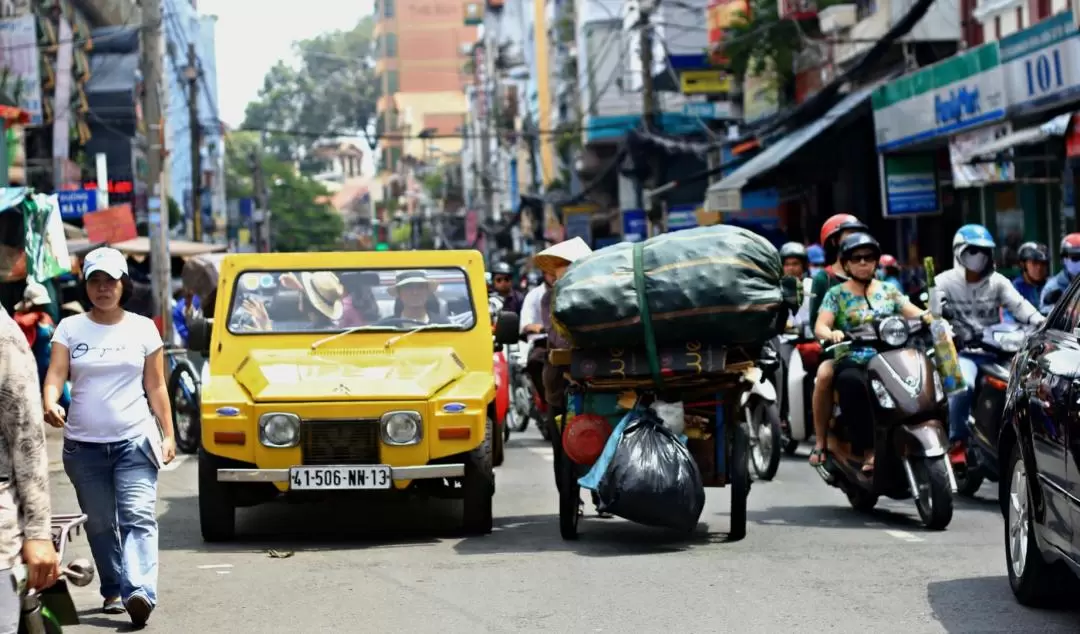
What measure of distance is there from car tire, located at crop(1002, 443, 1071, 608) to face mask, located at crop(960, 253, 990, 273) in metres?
4.02

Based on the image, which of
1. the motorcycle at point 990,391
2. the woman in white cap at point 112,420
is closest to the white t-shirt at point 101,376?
the woman in white cap at point 112,420

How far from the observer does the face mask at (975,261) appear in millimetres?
12062

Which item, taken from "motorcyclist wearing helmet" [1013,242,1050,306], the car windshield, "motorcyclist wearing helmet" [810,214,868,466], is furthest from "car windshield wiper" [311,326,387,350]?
"motorcyclist wearing helmet" [1013,242,1050,306]

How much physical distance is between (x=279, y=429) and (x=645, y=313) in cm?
217

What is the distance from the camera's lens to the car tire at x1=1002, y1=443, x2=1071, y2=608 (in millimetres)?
7734

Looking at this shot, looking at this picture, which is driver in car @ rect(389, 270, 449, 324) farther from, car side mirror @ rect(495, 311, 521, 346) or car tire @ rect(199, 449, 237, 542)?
car tire @ rect(199, 449, 237, 542)

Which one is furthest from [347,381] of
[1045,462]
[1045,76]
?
[1045,76]

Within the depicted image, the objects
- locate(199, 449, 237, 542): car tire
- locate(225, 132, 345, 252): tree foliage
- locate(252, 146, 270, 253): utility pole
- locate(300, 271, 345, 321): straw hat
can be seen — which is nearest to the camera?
locate(199, 449, 237, 542): car tire

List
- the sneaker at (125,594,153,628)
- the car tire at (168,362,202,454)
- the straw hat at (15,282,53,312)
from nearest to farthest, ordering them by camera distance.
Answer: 1. the sneaker at (125,594,153,628)
2. the straw hat at (15,282,53,312)
3. the car tire at (168,362,202,454)

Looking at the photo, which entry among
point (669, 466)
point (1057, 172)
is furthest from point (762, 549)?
point (1057, 172)

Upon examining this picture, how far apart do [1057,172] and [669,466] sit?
567 inches

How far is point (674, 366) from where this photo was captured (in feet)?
32.7

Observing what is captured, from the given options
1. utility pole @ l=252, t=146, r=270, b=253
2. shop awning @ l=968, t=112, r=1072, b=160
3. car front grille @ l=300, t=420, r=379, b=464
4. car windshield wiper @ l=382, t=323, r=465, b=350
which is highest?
utility pole @ l=252, t=146, r=270, b=253

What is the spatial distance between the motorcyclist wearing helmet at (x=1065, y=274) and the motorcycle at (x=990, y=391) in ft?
8.43
